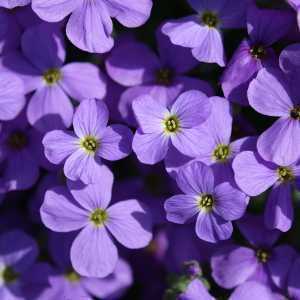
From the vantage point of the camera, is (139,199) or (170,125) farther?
(139,199)

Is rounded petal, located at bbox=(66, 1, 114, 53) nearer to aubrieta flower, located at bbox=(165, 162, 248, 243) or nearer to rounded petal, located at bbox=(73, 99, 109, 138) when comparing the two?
rounded petal, located at bbox=(73, 99, 109, 138)

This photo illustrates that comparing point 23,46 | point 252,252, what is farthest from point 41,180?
point 252,252

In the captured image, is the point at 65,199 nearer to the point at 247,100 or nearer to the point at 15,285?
the point at 15,285

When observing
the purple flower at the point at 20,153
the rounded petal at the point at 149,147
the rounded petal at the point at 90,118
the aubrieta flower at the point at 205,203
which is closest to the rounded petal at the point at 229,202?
the aubrieta flower at the point at 205,203

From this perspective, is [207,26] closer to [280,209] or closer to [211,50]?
[211,50]

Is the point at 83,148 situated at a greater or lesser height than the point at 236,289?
greater

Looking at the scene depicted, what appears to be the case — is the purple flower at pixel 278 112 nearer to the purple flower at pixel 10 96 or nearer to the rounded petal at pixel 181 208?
the rounded petal at pixel 181 208
